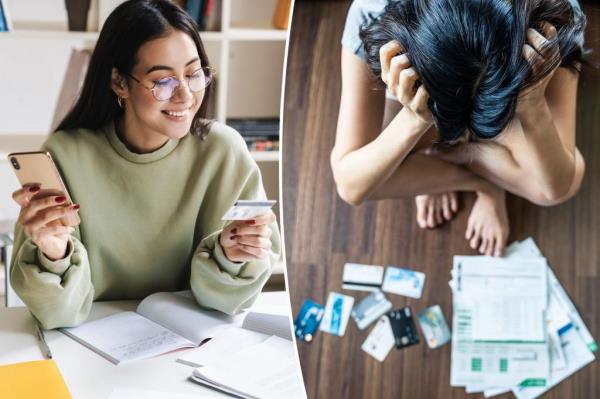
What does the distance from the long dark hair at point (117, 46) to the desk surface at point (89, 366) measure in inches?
8.6

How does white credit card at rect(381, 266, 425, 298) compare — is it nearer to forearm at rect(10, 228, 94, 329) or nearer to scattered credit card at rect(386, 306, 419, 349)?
scattered credit card at rect(386, 306, 419, 349)

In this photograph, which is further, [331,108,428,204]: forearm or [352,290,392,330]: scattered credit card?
[352,290,392,330]: scattered credit card

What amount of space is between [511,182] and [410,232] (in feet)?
0.46

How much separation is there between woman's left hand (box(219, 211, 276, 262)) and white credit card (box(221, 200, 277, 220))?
11 millimetres

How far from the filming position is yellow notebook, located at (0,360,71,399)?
709mm

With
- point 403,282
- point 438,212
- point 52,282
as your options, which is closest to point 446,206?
point 438,212

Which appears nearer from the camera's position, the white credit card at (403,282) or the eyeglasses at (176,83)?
the eyeglasses at (176,83)

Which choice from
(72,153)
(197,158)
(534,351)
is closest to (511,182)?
(534,351)

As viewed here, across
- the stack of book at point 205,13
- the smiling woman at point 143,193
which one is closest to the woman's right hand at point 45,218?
the smiling woman at point 143,193

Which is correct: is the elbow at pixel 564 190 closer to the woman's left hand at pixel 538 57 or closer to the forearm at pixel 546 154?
the forearm at pixel 546 154

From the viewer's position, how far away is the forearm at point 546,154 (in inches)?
32.8

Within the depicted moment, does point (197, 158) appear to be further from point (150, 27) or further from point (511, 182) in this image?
point (511, 182)

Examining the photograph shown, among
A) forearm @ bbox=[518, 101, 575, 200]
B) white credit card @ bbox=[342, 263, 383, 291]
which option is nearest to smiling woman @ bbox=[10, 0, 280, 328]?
white credit card @ bbox=[342, 263, 383, 291]

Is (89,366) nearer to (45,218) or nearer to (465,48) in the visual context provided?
(45,218)
